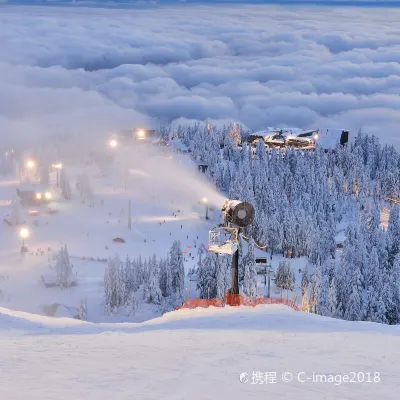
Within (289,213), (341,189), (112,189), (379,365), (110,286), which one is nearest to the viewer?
(379,365)

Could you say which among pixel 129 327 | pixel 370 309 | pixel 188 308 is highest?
pixel 129 327

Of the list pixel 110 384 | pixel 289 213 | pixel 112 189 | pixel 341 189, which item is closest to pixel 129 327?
pixel 110 384

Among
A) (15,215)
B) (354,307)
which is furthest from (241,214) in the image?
(15,215)

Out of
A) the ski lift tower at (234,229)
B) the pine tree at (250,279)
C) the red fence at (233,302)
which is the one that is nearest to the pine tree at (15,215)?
the pine tree at (250,279)

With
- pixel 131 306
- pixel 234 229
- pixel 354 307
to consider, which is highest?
pixel 234 229

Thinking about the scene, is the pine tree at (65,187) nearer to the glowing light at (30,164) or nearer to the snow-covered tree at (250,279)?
the glowing light at (30,164)

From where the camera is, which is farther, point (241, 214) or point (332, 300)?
point (332, 300)

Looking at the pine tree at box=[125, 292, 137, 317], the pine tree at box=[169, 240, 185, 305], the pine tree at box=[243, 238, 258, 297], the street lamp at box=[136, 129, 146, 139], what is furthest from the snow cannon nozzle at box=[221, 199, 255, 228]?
the street lamp at box=[136, 129, 146, 139]

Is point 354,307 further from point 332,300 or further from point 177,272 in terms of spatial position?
point 177,272

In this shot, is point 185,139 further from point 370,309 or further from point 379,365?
point 379,365
